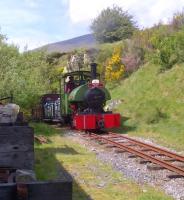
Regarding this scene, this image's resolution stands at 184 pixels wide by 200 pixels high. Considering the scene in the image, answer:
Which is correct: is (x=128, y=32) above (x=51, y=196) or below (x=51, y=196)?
above

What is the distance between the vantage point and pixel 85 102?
Answer: 19.6 m

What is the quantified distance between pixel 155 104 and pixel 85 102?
16.4ft

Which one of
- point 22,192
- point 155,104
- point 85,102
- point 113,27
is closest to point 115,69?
point 155,104

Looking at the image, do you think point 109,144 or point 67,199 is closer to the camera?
point 67,199

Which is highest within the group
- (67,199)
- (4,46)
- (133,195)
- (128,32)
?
(128,32)

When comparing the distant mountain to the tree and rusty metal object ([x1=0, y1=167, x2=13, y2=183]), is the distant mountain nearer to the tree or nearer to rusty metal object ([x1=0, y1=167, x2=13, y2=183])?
the tree

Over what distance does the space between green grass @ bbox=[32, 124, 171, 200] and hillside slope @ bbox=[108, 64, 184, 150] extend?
3.92m

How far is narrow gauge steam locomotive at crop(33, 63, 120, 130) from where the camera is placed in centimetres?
1873

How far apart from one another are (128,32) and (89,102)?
39.1 meters

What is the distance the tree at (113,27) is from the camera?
187ft

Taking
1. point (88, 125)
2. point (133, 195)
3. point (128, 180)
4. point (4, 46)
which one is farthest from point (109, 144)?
point (4, 46)

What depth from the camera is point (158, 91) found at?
25062 millimetres

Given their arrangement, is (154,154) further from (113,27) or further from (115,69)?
(113,27)

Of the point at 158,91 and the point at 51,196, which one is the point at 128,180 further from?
the point at 158,91
